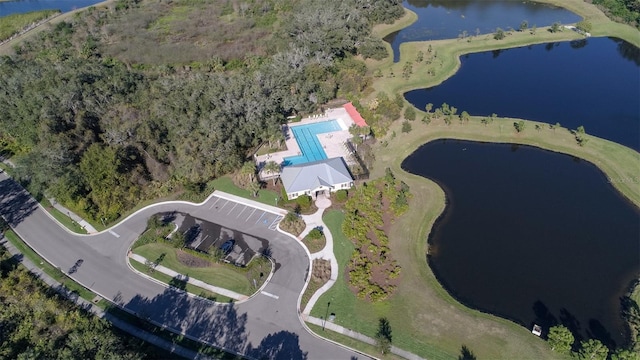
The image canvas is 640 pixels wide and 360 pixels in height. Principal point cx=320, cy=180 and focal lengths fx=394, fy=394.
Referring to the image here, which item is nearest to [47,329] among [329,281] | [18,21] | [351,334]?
[329,281]

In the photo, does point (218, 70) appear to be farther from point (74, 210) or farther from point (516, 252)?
point (516, 252)

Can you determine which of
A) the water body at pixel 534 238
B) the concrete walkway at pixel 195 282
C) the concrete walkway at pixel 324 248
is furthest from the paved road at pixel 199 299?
the water body at pixel 534 238

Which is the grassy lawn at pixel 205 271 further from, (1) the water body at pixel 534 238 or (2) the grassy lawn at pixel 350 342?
(1) the water body at pixel 534 238

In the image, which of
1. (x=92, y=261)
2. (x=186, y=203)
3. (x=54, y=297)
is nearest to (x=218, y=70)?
(x=186, y=203)

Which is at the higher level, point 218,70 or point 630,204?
point 218,70

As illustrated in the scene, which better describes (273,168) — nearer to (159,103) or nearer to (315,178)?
(315,178)

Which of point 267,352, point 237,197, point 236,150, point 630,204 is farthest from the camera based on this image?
point 236,150
